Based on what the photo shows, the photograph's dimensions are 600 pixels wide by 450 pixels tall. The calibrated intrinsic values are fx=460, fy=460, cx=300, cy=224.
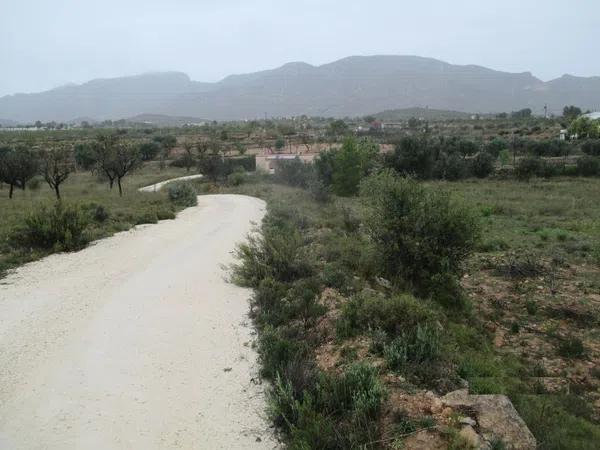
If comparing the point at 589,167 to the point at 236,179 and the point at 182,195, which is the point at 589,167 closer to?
the point at 236,179

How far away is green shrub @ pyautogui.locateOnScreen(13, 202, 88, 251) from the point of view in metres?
12.2

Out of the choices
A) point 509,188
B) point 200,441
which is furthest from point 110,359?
point 509,188

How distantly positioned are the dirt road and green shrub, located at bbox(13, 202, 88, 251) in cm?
99

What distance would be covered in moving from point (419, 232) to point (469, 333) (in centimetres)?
238

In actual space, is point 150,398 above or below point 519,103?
below

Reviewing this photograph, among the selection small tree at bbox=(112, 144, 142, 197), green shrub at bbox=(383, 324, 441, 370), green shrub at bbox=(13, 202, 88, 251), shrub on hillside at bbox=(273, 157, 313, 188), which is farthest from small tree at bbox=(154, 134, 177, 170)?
green shrub at bbox=(383, 324, 441, 370)

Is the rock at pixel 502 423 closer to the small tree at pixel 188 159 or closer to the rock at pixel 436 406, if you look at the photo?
the rock at pixel 436 406

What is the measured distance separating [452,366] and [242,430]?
286 centimetres

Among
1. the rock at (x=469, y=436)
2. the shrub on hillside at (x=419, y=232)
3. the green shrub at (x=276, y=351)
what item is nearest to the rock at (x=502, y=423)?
the rock at (x=469, y=436)

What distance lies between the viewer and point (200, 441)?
487 cm

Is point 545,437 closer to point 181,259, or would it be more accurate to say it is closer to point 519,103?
point 181,259

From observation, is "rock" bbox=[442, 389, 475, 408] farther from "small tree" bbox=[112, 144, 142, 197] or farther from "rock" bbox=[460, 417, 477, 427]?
"small tree" bbox=[112, 144, 142, 197]

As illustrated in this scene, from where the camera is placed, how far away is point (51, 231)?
40.5 ft

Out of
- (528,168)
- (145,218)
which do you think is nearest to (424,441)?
(145,218)
